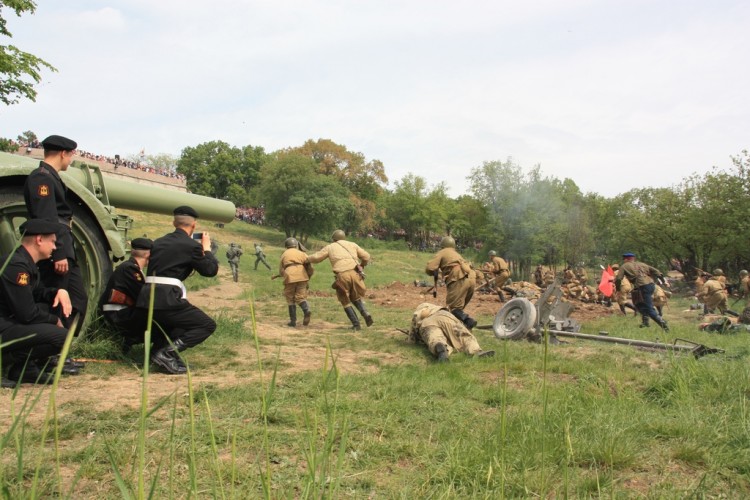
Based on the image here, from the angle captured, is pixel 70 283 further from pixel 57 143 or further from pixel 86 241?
pixel 57 143

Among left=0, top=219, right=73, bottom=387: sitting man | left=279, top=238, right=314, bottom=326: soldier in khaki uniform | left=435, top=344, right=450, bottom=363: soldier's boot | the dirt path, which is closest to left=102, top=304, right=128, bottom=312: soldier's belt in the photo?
the dirt path

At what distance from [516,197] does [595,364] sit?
130 feet

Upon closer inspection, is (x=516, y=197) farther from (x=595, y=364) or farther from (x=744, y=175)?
(x=595, y=364)

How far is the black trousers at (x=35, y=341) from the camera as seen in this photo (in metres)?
4.11

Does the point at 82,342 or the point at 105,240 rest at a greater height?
the point at 105,240

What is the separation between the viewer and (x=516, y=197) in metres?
44.5

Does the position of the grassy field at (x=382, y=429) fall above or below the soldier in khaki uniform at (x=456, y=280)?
below

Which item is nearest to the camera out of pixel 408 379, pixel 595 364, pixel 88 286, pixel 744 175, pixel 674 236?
pixel 408 379

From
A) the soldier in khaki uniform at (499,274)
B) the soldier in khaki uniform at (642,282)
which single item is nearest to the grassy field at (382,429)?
the soldier in khaki uniform at (642,282)

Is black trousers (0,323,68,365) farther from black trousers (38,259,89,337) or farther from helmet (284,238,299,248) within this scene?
helmet (284,238,299,248)

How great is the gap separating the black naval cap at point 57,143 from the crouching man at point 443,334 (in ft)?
13.7

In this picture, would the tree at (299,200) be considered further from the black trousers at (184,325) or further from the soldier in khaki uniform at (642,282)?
the black trousers at (184,325)

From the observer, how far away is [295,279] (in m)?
9.77

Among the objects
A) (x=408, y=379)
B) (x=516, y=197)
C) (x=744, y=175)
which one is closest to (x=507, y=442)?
(x=408, y=379)
